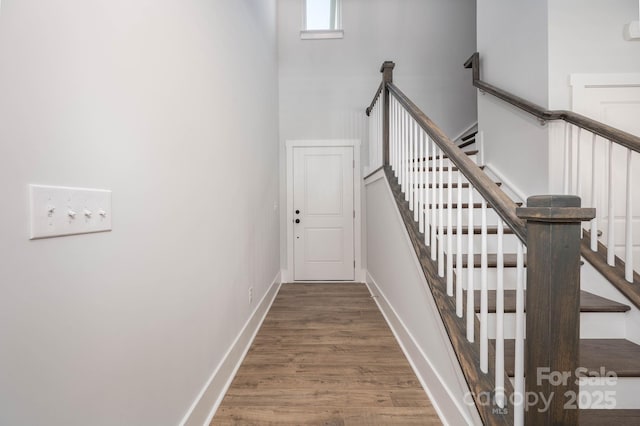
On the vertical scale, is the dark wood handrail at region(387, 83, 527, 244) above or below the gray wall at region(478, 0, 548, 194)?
below

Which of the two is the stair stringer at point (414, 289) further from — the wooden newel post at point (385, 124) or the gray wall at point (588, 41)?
the gray wall at point (588, 41)

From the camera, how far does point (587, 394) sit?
1.29 meters

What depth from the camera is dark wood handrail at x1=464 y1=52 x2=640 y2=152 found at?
5.34ft

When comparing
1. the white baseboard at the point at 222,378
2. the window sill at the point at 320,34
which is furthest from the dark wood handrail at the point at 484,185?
the window sill at the point at 320,34

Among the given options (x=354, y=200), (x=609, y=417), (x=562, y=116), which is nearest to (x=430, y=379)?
(x=609, y=417)

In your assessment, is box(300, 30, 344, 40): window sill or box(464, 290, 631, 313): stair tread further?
box(300, 30, 344, 40): window sill

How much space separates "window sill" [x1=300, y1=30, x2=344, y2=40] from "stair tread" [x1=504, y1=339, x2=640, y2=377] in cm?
411

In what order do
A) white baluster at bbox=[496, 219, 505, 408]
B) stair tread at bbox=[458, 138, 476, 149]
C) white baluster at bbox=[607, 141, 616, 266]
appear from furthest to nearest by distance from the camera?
stair tread at bbox=[458, 138, 476, 149] → white baluster at bbox=[607, 141, 616, 266] → white baluster at bbox=[496, 219, 505, 408]

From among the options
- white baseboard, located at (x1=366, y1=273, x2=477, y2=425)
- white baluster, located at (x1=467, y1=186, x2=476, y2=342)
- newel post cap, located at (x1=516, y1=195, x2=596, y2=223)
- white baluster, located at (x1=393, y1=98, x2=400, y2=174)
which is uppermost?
white baluster, located at (x1=393, y1=98, x2=400, y2=174)

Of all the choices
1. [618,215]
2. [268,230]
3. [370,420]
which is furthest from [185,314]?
[618,215]

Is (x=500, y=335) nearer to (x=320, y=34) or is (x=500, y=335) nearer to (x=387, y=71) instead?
(x=387, y=71)

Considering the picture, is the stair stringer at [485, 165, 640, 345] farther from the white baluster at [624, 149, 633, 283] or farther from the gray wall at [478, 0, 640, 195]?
the gray wall at [478, 0, 640, 195]

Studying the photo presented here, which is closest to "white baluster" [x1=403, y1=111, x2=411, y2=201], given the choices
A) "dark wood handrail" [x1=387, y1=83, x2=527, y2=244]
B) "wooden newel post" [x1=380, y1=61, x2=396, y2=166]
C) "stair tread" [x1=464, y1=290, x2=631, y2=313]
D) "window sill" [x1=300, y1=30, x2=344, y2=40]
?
"dark wood handrail" [x1=387, y1=83, x2=527, y2=244]

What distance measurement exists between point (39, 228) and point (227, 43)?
5.65 ft
